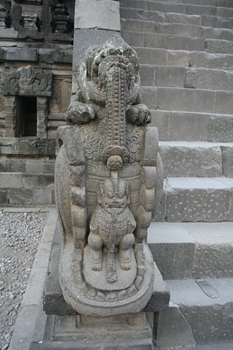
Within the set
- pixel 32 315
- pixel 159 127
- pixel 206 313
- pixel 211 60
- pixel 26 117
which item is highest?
pixel 211 60

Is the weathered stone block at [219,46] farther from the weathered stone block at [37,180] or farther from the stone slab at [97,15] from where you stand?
the weathered stone block at [37,180]

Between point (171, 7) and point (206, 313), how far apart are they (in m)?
5.57

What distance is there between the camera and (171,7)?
202 inches

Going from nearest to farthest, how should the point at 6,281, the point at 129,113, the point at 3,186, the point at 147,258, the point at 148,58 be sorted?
the point at 129,113
the point at 147,258
the point at 6,281
the point at 148,58
the point at 3,186

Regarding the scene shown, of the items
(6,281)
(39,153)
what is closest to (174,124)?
(6,281)

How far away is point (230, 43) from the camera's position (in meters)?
4.43

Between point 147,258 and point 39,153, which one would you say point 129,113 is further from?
point 39,153

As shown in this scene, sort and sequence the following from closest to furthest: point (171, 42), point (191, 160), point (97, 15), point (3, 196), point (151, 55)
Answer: point (191, 160)
point (97, 15)
point (151, 55)
point (171, 42)
point (3, 196)

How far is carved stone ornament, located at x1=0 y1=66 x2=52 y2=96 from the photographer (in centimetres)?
520

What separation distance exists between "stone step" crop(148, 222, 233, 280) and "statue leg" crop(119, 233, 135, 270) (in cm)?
54

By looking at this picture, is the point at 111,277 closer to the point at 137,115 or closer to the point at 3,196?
the point at 137,115

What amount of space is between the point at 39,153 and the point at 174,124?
3221 mm

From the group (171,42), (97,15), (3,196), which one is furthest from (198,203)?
(3,196)

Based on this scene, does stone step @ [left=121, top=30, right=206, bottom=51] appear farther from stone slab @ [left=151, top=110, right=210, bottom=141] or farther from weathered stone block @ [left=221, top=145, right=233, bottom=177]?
weathered stone block @ [left=221, top=145, right=233, bottom=177]
